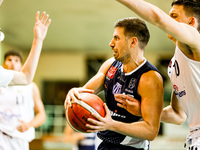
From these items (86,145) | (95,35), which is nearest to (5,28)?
(95,35)

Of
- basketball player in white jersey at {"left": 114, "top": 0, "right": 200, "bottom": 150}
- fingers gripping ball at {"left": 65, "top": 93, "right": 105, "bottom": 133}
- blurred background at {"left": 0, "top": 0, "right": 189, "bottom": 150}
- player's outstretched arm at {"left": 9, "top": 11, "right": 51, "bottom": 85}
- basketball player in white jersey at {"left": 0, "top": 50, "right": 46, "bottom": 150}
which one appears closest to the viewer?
basketball player in white jersey at {"left": 114, "top": 0, "right": 200, "bottom": 150}

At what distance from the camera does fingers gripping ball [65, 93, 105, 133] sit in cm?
232

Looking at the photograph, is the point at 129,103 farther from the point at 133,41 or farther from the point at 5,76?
the point at 5,76

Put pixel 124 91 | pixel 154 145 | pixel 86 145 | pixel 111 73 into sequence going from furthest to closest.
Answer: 1. pixel 154 145
2. pixel 86 145
3. pixel 111 73
4. pixel 124 91

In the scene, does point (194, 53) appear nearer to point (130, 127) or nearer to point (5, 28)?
point (130, 127)

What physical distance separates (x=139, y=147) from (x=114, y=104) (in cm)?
48

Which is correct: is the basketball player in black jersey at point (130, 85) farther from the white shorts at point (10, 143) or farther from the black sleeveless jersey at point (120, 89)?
the white shorts at point (10, 143)

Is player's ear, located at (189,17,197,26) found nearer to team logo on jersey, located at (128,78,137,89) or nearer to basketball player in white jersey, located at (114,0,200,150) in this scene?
basketball player in white jersey, located at (114,0,200,150)

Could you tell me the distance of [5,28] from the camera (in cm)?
1137

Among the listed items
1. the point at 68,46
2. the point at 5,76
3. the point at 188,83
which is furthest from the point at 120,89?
the point at 68,46

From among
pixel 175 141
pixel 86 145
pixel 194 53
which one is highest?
pixel 194 53

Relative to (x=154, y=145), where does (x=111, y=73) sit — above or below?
above

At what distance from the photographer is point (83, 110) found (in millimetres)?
2342

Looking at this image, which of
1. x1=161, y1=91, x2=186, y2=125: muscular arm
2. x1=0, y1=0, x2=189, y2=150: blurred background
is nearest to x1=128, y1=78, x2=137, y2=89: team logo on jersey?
x1=161, y1=91, x2=186, y2=125: muscular arm
